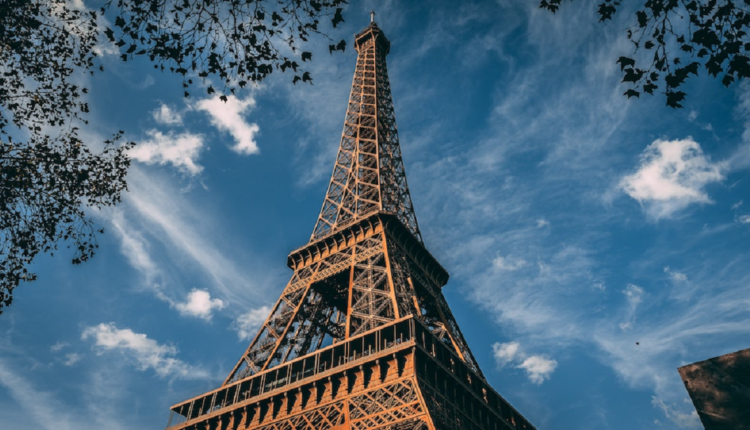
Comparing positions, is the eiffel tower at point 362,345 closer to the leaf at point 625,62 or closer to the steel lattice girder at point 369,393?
the steel lattice girder at point 369,393

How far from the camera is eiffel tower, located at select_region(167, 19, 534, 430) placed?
2670 centimetres

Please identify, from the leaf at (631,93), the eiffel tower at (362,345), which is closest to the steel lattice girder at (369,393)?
the eiffel tower at (362,345)

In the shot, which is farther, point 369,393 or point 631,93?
point 369,393

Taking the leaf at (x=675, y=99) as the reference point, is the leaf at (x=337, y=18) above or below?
above

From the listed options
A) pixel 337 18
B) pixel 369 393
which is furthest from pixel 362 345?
pixel 337 18

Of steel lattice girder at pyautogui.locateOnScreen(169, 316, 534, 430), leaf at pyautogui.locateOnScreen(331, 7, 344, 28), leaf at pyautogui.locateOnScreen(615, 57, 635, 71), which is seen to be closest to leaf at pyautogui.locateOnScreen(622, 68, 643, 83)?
leaf at pyautogui.locateOnScreen(615, 57, 635, 71)

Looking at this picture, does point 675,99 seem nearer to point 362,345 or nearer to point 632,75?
point 632,75

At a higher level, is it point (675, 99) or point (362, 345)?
point (362, 345)

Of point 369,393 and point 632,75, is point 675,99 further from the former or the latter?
point 369,393

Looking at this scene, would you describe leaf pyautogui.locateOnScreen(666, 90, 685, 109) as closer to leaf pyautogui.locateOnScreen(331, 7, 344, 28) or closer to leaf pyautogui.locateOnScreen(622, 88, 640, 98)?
leaf pyautogui.locateOnScreen(622, 88, 640, 98)

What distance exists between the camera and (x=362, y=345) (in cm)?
2964

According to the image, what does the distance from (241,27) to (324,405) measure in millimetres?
20669

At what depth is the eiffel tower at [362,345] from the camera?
2670cm

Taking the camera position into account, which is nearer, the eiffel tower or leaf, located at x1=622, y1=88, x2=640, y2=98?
leaf, located at x1=622, y1=88, x2=640, y2=98
